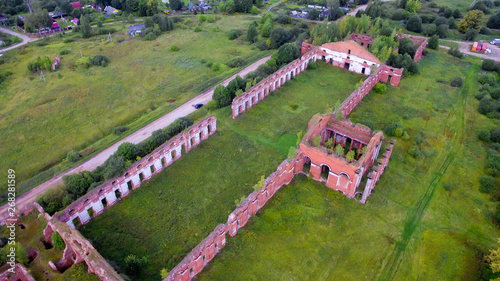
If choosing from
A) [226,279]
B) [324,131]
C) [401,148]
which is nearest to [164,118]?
[324,131]

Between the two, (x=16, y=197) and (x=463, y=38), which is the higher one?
(x=463, y=38)

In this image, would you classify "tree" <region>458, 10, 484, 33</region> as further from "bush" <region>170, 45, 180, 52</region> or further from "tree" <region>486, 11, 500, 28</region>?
"bush" <region>170, 45, 180, 52</region>

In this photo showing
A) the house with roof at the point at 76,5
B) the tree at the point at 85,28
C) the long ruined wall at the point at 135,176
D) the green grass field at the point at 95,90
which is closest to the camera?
the long ruined wall at the point at 135,176

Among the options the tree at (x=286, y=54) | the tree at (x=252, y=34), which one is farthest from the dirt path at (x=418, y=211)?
the tree at (x=252, y=34)

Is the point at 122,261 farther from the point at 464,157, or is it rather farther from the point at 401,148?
the point at 464,157

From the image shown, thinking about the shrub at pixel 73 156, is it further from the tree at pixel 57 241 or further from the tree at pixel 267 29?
the tree at pixel 267 29

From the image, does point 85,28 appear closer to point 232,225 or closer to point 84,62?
point 84,62

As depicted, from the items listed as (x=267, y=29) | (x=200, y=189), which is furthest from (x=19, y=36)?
(x=200, y=189)
